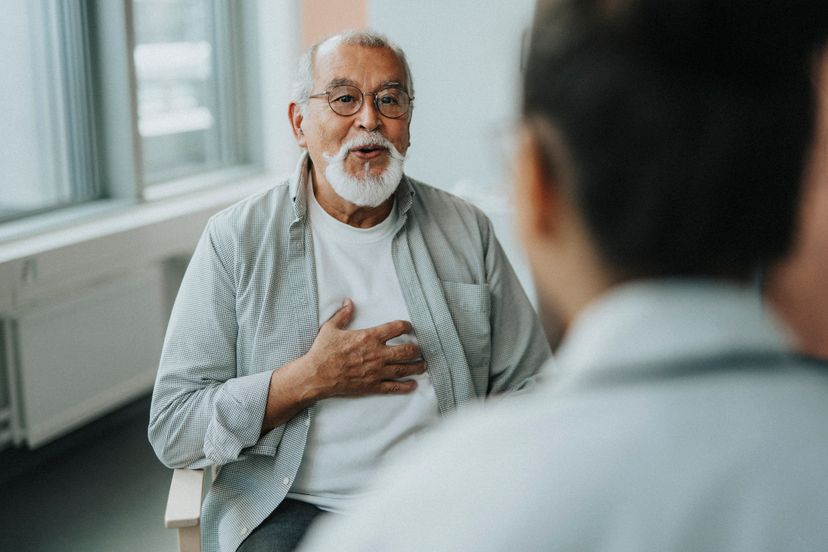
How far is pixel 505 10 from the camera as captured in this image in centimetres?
302

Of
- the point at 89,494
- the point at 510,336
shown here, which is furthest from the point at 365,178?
the point at 89,494

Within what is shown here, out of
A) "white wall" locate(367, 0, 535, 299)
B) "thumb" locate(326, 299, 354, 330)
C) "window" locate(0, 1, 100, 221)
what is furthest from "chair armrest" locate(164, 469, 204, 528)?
"window" locate(0, 1, 100, 221)

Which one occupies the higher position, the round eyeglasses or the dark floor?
the round eyeglasses

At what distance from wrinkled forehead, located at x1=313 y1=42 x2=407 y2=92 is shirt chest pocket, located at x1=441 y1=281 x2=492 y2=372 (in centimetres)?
46

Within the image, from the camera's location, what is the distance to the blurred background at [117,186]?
307 cm

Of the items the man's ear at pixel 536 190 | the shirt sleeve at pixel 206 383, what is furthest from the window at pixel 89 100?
the man's ear at pixel 536 190

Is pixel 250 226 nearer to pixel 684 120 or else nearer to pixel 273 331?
pixel 273 331

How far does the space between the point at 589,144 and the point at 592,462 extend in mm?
204

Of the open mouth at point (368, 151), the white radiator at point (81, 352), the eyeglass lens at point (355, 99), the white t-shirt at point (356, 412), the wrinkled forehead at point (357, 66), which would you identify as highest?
the wrinkled forehead at point (357, 66)

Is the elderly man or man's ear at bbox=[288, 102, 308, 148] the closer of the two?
the elderly man

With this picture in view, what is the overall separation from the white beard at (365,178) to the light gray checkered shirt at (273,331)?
2.7 inches

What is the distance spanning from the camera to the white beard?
1938 mm

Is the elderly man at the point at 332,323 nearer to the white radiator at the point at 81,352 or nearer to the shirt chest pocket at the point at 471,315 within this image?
the shirt chest pocket at the point at 471,315

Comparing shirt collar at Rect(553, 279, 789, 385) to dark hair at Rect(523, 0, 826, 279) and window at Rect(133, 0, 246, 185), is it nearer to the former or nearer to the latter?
dark hair at Rect(523, 0, 826, 279)
